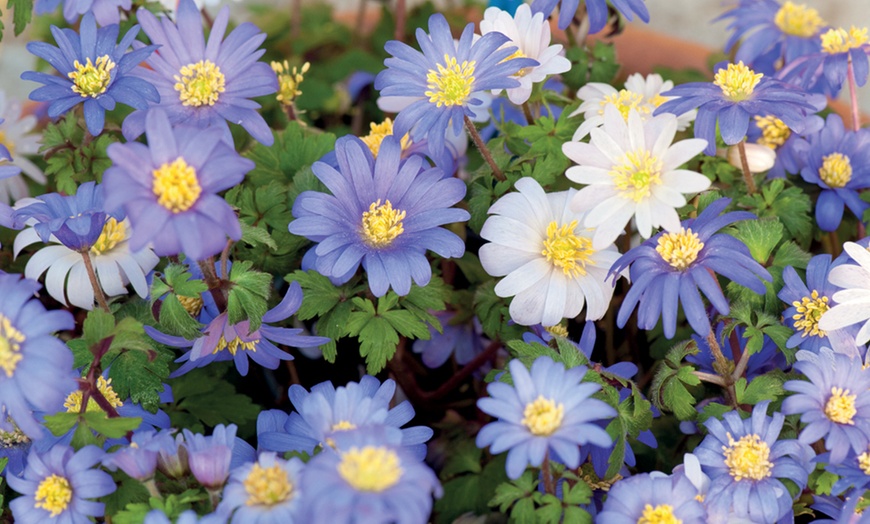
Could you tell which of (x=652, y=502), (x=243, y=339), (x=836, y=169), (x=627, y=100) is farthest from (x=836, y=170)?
(x=243, y=339)

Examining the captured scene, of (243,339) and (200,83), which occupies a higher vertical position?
(200,83)

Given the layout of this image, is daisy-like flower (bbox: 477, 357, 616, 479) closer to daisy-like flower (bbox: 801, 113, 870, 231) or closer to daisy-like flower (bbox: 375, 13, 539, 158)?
daisy-like flower (bbox: 375, 13, 539, 158)

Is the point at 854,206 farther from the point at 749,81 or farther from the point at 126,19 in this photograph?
the point at 126,19

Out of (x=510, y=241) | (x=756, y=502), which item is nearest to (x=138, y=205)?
(x=510, y=241)

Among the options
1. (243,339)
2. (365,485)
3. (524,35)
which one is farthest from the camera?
(524,35)

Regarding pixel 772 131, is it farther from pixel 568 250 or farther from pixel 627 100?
pixel 568 250

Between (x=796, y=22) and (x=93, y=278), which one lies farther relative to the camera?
(x=796, y=22)

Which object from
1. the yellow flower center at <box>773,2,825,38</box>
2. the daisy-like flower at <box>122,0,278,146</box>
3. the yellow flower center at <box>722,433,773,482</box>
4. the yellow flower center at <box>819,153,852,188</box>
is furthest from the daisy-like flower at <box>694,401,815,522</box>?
the yellow flower center at <box>773,2,825,38</box>
